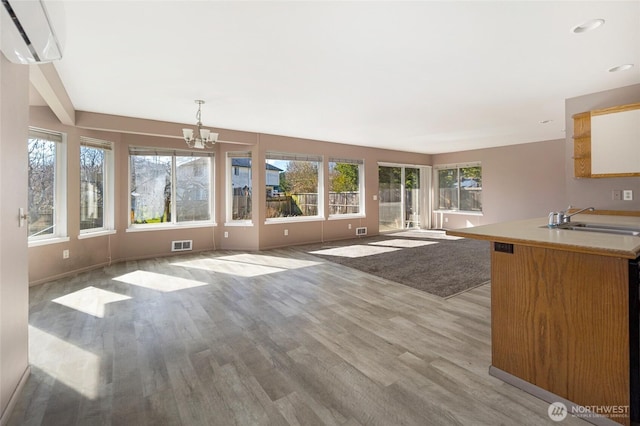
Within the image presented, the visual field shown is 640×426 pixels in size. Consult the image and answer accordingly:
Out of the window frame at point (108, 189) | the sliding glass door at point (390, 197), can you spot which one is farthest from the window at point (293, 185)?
the window frame at point (108, 189)

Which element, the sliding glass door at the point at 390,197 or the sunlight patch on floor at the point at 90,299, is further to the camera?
the sliding glass door at the point at 390,197

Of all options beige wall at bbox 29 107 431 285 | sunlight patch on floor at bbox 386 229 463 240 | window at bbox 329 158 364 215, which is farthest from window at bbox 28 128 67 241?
sunlight patch on floor at bbox 386 229 463 240

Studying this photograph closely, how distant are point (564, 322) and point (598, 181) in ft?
9.58

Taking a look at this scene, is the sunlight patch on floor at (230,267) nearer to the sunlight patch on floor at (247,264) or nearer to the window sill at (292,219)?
the sunlight patch on floor at (247,264)

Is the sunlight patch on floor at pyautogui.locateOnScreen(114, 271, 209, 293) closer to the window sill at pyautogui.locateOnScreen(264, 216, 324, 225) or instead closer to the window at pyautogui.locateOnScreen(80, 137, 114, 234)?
the window at pyautogui.locateOnScreen(80, 137, 114, 234)

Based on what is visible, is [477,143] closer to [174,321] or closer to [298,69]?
[298,69]

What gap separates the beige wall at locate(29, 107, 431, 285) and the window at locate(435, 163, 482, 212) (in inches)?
110

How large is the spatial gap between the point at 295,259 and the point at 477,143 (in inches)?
217

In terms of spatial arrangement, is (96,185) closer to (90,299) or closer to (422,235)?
(90,299)

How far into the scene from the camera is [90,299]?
333 cm

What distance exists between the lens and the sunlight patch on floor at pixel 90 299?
3033 millimetres

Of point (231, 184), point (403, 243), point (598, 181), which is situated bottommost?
point (403, 243)

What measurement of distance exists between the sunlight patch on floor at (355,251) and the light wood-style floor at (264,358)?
1796mm

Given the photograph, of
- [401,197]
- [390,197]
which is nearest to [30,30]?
[390,197]
